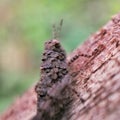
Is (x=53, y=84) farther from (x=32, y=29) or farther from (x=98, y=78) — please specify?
(x=32, y=29)

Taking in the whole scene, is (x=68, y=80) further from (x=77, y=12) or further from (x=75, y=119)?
(x=77, y=12)

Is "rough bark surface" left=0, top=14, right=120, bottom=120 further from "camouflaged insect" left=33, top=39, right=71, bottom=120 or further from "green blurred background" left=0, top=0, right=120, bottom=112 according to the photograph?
"green blurred background" left=0, top=0, right=120, bottom=112

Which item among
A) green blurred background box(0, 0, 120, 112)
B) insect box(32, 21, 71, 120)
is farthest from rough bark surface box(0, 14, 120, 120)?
green blurred background box(0, 0, 120, 112)

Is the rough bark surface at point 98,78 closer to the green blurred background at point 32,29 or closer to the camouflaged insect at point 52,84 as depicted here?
the camouflaged insect at point 52,84

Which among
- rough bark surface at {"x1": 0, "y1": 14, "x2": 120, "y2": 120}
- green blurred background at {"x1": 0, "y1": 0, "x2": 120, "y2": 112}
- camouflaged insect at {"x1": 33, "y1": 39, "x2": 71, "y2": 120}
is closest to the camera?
rough bark surface at {"x1": 0, "y1": 14, "x2": 120, "y2": 120}

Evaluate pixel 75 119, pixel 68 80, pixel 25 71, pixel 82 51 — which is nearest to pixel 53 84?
pixel 68 80

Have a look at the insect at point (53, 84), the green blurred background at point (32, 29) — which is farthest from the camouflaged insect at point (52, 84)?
the green blurred background at point (32, 29)
